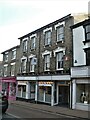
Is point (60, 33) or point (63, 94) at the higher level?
point (60, 33)

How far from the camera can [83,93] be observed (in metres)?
21.7

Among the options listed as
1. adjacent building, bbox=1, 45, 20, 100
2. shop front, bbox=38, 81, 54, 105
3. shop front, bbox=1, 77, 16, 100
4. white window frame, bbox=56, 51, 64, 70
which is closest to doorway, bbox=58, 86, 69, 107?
shop front, bbox=38, 81, 54, 105

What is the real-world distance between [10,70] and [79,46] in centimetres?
1836

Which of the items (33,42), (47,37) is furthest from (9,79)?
(47,37)

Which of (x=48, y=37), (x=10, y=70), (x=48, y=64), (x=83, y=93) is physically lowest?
(x=83, y=93)

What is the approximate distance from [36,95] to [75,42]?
9111 millimetres

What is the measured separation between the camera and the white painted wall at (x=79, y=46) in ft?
69.8

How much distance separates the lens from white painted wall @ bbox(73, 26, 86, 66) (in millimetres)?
21281

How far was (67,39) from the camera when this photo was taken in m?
23.7

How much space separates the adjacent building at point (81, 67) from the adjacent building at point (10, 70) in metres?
14.7

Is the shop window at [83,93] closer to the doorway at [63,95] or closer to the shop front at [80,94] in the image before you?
the shop front at [80,94]

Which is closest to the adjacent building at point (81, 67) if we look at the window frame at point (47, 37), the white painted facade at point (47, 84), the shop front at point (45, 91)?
the white painted facade at point (47, 84)

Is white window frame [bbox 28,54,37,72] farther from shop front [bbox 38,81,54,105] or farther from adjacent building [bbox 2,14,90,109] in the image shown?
shop front [bbox 38,81,54,105]

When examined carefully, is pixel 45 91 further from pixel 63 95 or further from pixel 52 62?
pixel 52 62
